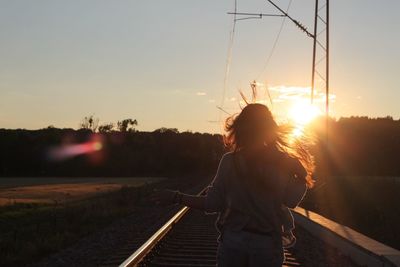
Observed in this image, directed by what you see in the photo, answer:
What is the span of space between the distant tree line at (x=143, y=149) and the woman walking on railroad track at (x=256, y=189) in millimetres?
88661

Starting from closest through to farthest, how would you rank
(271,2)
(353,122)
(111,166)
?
(271,2) < (353,122) < (111,166)

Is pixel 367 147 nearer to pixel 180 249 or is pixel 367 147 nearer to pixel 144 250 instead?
pixel 180 249

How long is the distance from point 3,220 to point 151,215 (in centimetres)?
519

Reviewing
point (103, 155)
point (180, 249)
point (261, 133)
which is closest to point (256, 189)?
point (261, 133)

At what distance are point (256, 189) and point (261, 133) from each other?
1.19 feet

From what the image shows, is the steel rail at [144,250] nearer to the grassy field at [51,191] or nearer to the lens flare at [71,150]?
the grassy field at [51,191]

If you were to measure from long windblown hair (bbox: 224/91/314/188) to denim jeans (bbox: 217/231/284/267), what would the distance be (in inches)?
19.4

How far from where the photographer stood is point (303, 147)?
14.4 ft

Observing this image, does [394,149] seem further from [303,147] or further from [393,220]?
[303,147]

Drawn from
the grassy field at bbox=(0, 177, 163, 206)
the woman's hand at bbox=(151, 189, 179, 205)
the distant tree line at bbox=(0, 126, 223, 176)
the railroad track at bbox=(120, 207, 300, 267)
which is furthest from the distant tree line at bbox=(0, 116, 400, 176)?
the woman's hand at bbox=(151, 189, 179, 205)

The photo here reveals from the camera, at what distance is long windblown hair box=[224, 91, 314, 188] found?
419 cm

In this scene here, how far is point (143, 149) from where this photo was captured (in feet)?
473

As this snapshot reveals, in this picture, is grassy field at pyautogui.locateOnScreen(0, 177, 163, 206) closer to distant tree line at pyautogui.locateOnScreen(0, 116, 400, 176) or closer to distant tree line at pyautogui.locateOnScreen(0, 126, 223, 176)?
distant tree line at pyautogui.locateOnScreen(0, 116, 400, 176)

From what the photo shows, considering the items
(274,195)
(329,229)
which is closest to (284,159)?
(274,195)
